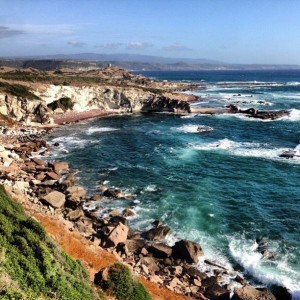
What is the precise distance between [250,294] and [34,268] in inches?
558

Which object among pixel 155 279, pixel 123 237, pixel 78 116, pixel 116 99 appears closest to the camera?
pixel 155 279

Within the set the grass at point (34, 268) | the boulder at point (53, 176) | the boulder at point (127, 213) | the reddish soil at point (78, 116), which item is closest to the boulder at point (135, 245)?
the boulder at point (127, 213)

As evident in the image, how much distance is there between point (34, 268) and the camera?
14.9m

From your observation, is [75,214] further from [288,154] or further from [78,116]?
[78,116]

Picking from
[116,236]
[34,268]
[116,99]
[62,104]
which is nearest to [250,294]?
[116,236]

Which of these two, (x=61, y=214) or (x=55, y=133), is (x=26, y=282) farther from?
(x=55, y=133)

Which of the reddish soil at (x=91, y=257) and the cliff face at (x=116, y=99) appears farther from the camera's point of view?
the cliff face at (x=116, y=99)

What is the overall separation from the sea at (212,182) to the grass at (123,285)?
9.65m

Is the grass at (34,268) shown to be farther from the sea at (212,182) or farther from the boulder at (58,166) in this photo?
the boulder at (58,166)

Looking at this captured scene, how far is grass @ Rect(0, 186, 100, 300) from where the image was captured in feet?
44.2

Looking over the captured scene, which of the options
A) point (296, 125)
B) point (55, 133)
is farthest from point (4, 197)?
point (296, 125)

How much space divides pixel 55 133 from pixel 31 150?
1446 cm

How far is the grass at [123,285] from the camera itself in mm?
18031

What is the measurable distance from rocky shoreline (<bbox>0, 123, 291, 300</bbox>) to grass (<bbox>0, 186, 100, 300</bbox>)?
107 inches
